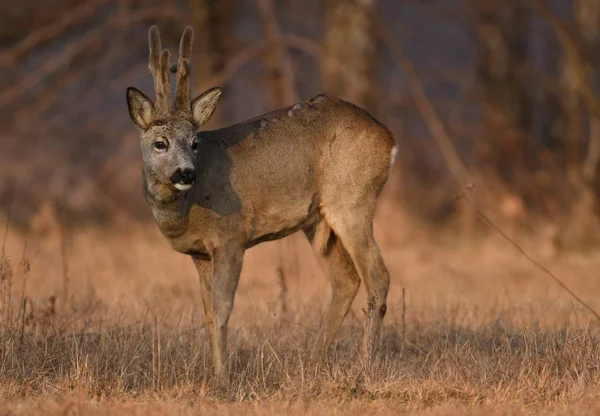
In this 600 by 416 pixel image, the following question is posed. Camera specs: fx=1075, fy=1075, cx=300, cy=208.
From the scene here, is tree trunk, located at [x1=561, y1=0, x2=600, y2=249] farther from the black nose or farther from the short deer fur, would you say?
the black nose

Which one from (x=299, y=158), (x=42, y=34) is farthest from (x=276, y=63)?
(x=299, y=158)

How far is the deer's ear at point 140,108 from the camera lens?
275 inches

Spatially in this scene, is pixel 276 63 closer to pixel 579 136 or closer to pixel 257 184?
pixel 579 136

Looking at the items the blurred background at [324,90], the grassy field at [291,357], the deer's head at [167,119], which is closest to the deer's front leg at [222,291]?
the grassy field at [291,357]

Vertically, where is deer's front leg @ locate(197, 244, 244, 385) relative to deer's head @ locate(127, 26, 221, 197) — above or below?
below

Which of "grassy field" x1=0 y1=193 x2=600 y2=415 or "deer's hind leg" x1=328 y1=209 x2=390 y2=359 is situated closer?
"grassy field" x1=0 y1=193 x2=600 y2=415

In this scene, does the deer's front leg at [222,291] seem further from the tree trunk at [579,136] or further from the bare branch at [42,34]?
the tree trunk at [579,136]

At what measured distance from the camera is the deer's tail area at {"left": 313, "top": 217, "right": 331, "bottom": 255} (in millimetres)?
7824

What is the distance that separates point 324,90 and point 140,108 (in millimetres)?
7319

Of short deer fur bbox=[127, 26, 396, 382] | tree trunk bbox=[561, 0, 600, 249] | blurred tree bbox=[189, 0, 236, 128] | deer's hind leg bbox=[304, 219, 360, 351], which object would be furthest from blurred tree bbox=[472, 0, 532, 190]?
short deer fur bbox=[127, 26, 396, 382]

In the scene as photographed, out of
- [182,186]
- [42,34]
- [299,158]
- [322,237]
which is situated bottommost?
[322,237]

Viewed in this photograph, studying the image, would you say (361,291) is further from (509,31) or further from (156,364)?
(509,31)

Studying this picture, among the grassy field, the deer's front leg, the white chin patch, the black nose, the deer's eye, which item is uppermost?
the deer's eye

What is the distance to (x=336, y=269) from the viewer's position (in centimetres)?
805
